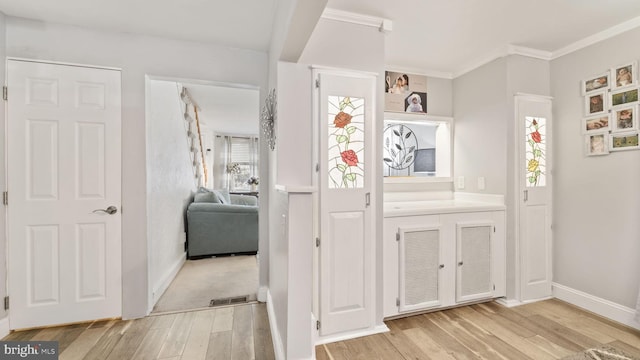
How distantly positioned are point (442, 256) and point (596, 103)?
194 cm

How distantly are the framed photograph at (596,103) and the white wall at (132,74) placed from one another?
354 cm

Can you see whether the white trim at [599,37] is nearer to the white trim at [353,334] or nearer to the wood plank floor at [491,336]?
the wood plank floor at [491,336]

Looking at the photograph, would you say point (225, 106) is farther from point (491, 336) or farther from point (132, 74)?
point (491, 336)

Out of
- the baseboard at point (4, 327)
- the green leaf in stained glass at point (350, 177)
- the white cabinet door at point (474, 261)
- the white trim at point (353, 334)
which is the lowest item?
the white trim at point (353, 334)

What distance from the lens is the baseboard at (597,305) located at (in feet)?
7.32

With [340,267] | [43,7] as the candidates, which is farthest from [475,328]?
[43,7]

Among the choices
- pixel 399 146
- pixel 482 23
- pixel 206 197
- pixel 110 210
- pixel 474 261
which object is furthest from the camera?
pixel 206 197

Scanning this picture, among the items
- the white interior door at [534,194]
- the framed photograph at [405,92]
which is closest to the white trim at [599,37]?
the white interior door at [534,194]

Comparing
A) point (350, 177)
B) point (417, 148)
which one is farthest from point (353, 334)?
point (417, 148)

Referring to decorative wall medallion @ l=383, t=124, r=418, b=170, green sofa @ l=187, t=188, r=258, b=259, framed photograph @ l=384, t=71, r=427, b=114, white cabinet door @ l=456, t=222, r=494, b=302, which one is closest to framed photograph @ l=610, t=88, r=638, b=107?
white cabinet door @ l=456, t=222, r=494, b=302

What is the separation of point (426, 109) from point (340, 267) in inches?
82.2

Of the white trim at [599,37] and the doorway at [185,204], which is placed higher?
the white trim at [599,37]

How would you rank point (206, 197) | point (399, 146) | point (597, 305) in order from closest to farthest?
point (597, 305) < point (399, 146) < point (206, 197)

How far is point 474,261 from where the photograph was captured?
2.55 meters
